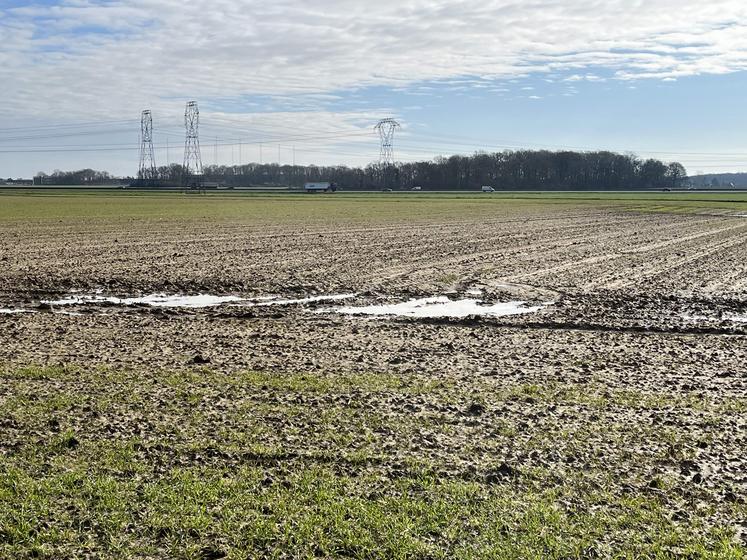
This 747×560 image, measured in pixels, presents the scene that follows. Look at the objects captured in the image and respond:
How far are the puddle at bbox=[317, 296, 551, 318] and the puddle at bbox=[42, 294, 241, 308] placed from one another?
2907 millimetres

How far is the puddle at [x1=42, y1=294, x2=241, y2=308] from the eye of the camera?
18.4 metres

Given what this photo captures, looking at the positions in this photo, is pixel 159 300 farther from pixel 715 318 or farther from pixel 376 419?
pixel 715 318

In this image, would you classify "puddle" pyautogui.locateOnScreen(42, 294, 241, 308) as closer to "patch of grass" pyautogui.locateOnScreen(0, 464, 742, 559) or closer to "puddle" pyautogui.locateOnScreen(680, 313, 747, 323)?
"puddle" pyautogui.locateOnScreen(680, 313, 747, 323)

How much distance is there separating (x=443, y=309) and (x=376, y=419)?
907cm

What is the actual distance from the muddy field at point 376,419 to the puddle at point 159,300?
0.19m

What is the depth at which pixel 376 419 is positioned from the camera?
920 cm

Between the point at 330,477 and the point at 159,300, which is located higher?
the point at 159,300

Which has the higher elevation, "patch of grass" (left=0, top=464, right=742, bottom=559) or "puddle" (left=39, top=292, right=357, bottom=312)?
"puddle" (left=39, top=292, right=357, bottom=312)

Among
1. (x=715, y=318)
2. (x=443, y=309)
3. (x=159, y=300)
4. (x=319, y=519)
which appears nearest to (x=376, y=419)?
(x=319, y=519)

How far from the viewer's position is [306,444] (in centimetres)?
830

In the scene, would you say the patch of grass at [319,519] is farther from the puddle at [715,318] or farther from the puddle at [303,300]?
the puddle at [303,300]

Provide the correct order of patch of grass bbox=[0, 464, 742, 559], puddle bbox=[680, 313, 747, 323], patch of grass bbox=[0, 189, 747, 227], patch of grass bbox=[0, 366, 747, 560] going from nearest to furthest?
patch of grass bbox=[0, 464, 742, 559] → patch of grass bbox=[0, 366, 747, 560] → puddle bbox=[680, 313, 747, 323] → patch of grass bbox=[0, 189, 747, 227]

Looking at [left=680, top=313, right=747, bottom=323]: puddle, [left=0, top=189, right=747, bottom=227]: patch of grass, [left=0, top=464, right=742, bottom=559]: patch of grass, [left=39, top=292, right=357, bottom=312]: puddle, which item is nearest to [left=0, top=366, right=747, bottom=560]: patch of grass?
[left=0, top=464, right=742, bottom=559]: patch of grass

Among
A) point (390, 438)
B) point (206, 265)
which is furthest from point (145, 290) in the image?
point (390, 438)
